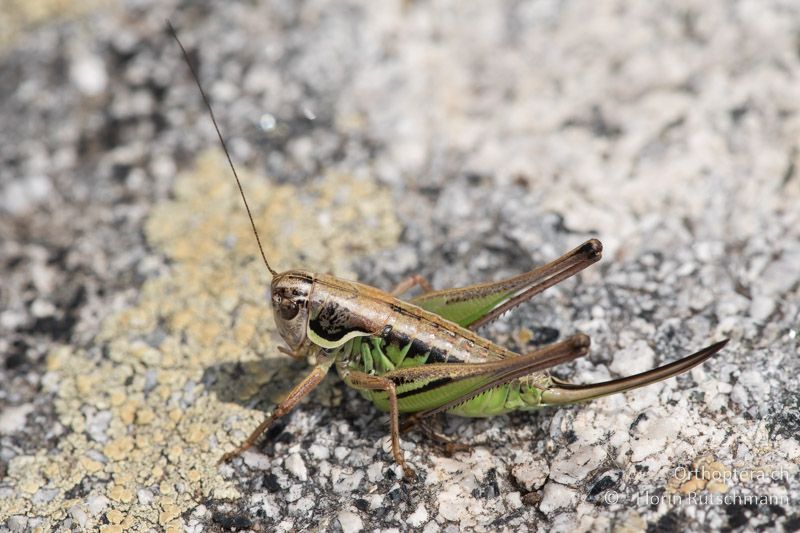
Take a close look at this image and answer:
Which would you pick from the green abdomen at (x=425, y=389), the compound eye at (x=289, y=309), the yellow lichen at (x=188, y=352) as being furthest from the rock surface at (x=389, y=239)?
the compound eye at (x=289, y=309)

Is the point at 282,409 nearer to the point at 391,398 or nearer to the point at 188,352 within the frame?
the point at 391,398

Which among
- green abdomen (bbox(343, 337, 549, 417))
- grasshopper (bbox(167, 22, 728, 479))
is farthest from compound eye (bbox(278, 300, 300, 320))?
green abdomen (bbox(343, 337, 549, 417))

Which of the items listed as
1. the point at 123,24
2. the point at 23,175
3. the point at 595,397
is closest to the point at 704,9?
the point at 595,397

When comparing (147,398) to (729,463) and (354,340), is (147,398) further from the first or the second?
(729,463)

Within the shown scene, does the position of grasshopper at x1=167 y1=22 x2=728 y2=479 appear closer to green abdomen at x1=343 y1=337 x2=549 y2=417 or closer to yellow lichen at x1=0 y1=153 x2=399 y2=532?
green abdomen at x1=343 y1=337 x2=549 y2=417

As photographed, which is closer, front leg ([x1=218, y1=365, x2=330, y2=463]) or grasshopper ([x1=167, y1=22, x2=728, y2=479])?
grasshopper ([x1=167, y1=22, x2=728, y2=479])

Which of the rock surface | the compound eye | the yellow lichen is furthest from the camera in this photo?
the compound eye

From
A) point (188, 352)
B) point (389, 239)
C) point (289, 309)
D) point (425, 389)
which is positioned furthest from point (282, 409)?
point (389, 239)
